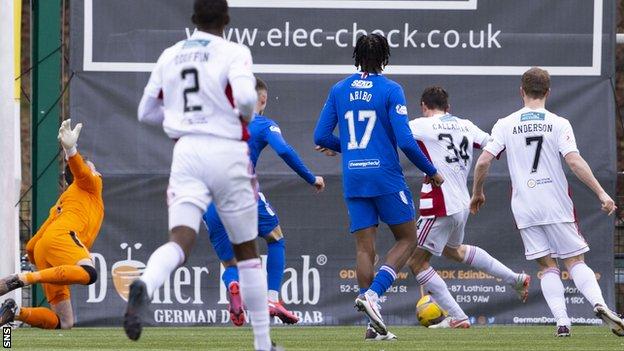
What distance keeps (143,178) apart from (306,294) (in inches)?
73.3

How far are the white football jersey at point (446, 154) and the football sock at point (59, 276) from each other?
9.28 ft

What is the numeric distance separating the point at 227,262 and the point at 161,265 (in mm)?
4442

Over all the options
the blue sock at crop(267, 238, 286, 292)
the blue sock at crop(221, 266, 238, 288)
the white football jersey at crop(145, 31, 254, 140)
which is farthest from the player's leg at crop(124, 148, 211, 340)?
the blue sock at crop(267, 238, 286, 292)

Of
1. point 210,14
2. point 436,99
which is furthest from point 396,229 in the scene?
point 210,14

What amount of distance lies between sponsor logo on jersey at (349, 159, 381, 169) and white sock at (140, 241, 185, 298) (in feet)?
10.7

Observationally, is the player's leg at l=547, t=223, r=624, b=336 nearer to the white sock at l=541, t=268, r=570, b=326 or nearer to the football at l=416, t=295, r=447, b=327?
the white sock at l=541, t=268, r=570, b=326

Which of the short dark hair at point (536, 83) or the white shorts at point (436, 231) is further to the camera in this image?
the white shorts at point (436, 231)

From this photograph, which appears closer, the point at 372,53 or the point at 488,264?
the point at 372,53

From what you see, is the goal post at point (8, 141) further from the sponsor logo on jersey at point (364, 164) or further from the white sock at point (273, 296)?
the sponsor logo on jersey at point (364, 164)

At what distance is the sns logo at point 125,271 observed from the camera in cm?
1238

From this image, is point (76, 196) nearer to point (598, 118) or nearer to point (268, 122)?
point (268, 122)

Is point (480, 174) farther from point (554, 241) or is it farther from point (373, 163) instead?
point (373, 163)

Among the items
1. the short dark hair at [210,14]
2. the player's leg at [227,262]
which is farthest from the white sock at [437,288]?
the short dark hair at [210,14]

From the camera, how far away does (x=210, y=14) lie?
6336 millimetres
